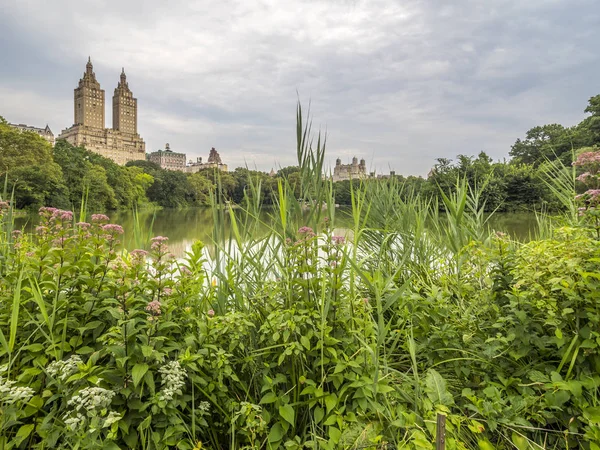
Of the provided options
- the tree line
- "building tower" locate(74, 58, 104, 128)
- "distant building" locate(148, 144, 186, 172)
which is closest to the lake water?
the tree line

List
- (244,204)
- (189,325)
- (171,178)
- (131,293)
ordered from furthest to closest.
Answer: (171,178) < (244,204) < (189,325) < (131,293)

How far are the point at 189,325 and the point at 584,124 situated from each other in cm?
4010

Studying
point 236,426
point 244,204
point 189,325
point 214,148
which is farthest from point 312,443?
point 214,148

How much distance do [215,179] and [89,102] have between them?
124110mm

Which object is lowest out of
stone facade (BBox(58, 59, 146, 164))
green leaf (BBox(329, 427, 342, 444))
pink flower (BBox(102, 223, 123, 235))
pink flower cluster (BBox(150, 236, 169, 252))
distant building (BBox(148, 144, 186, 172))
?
green leaf (BBox(329, 427, 342, 444))

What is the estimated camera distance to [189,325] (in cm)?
134

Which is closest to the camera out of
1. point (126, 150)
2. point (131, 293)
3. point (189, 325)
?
point (131, 293)

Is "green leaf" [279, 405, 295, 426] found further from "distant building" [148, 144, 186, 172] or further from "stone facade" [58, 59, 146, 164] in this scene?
"distant building" [148, 144, 186, 172]

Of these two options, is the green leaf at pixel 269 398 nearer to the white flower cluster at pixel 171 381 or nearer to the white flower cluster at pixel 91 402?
the white flower cluster at pixel 171 381

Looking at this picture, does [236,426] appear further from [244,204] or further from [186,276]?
[244,204]

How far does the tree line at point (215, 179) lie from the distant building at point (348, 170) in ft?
0.29

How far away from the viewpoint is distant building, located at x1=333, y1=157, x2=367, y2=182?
2.09 m

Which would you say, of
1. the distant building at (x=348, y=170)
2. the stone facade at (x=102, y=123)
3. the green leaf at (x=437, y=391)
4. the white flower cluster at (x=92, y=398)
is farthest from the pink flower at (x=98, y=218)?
the stone facade at (x=102, y=123)

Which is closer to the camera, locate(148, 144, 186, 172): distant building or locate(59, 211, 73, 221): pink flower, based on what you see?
locate(59, 211, 73, 221): pink flower
